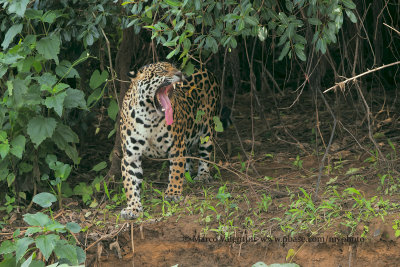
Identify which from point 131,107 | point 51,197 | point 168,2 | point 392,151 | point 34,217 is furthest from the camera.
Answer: point 392,151

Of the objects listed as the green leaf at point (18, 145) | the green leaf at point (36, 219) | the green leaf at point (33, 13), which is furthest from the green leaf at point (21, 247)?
the green leaf at point (33, 13)

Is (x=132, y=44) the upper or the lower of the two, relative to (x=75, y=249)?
upper

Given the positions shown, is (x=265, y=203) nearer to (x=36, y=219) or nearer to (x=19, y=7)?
(x=36, y=219)

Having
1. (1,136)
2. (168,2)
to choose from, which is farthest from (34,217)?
(168,2)

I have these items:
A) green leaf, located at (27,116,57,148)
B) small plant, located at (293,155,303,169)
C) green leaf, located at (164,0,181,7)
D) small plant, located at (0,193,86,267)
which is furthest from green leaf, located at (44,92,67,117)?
small plant, located at (293,155,303,169)

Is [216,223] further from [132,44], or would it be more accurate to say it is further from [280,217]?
[132,44]

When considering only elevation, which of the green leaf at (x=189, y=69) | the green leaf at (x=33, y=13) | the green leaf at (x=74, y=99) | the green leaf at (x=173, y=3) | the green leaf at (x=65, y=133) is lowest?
the green leaf at (x=65, y=133)

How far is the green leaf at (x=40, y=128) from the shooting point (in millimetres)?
6223

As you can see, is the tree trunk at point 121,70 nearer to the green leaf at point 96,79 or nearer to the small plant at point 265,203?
the green leaf at point 96,79

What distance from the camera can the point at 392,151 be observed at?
7.20 metres

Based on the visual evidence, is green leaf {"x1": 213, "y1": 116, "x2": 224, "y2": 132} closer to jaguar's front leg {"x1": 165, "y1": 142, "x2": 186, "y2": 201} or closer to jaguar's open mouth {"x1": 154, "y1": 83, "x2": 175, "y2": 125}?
jaguar's front leg {"x1": 165, "y1": 142, "x2": 186, "y2": 201}

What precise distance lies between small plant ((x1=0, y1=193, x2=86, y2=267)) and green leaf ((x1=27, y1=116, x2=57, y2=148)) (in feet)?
1.68

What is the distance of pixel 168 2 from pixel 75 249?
79.8 inches

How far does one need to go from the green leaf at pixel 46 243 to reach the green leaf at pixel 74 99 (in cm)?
130
